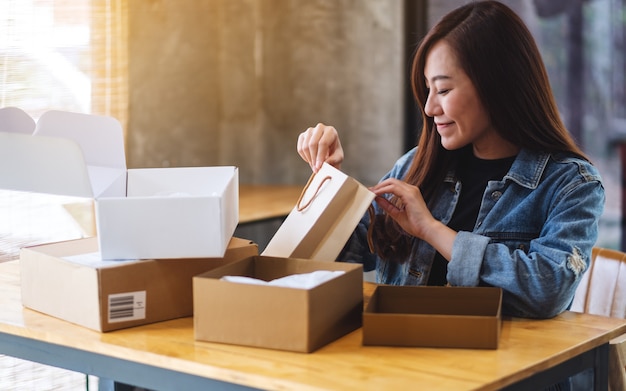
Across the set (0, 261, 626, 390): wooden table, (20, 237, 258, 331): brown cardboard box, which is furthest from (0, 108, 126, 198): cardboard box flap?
(0, 261, 626, 390): wooden table

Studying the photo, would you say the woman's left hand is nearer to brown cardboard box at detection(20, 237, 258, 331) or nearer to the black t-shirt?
the black t-shirt

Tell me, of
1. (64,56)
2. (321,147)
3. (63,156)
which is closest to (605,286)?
(321,147)

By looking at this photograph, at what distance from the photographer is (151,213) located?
1.51 metres

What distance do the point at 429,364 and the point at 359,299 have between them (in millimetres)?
238

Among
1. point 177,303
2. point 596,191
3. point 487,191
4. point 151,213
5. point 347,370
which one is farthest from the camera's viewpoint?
point 487,191

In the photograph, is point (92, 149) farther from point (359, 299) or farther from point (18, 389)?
point (18, 389)

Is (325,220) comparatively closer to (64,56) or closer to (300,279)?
(300,279)

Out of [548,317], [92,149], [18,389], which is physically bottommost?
[18,389]

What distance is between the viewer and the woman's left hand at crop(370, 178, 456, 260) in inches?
68.9

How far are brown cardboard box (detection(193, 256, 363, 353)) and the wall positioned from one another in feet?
8.25

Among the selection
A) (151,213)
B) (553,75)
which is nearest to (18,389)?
(151,213)

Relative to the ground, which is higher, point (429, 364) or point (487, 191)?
point (487, 191)

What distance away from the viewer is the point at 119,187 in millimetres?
1811

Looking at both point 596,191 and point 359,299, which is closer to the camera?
point 359,299
